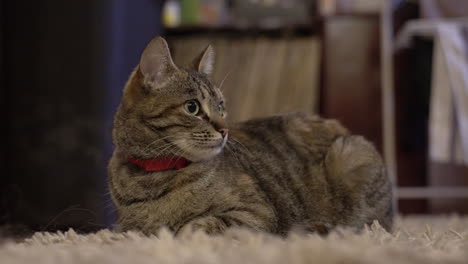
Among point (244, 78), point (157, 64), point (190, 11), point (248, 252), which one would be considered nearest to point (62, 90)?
point (157, 64)

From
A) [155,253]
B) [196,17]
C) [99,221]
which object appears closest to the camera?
[155,253]

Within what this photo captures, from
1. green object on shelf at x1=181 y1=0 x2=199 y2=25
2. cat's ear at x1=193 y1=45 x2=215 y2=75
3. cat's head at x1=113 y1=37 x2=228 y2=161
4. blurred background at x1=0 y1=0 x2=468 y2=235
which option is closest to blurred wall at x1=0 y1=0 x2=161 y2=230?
blurred background at x1=0 y1=0 x2=468 y2=235

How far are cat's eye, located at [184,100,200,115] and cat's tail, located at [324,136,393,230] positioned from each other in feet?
1.49

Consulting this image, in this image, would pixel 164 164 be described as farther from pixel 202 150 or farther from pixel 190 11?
pixel 190 11

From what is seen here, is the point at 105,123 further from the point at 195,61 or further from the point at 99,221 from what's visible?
the point at 195,61

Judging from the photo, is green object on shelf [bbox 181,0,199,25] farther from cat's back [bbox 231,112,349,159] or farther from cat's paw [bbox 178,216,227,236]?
cat's paw [bbox 178,216,227,236]

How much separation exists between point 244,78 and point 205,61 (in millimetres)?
1569

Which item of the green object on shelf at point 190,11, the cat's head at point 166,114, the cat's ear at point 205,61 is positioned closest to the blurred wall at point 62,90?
the cat's ear at point 205,61

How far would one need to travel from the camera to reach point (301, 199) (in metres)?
1.50

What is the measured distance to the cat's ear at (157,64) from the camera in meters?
1.34

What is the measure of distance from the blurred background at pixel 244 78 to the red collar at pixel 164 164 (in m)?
0.31

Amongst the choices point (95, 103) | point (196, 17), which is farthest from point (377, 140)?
point (95, 103)

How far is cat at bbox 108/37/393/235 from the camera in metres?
1.28

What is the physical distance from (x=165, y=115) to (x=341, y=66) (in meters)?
1.94
